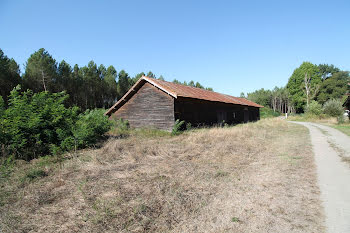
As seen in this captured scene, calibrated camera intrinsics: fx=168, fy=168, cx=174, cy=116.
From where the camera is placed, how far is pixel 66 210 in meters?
3.31

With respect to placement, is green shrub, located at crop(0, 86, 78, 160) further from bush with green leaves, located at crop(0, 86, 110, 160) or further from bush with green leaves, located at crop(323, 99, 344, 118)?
bush with green leaves, located at crop(323, 99, 344, 118)

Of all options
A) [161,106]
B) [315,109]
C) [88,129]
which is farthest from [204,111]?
[315,109]

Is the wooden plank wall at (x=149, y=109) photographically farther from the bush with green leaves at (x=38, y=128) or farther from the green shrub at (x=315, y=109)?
the green shrub at (x=315, y=109)

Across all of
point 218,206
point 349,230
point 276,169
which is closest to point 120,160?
point 218,206

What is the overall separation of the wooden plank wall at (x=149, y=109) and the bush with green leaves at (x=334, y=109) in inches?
1117

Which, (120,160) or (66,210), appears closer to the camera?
(66,210)

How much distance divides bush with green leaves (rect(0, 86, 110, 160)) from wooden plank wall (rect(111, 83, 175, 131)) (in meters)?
6.63

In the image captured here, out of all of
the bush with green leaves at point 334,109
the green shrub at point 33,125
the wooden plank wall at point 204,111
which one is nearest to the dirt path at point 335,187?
the green shrub at point 33,125

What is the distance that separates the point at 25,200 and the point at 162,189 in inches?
120

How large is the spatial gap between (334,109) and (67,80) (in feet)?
153

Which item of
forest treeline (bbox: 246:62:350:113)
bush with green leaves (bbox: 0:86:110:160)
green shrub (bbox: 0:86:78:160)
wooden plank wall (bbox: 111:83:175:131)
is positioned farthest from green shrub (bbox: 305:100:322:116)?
green shrub (bbox: 0:86:78:160)

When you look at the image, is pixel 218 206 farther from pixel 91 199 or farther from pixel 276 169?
pixel 276 169

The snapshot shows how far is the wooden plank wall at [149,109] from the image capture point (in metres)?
14.1

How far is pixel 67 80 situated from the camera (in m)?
31.8
